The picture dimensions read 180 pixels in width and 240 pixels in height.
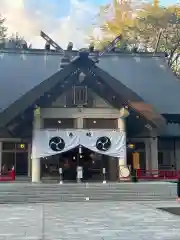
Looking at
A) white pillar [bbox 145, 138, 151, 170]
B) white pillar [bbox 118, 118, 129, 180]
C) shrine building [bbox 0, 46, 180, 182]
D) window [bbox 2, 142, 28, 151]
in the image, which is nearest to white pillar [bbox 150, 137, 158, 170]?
shrine building [bbox 0, 46, 180, 182]

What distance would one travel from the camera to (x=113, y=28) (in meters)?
33.4

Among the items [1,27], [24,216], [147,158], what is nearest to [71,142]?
[147,158]

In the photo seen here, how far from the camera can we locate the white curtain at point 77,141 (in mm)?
19922

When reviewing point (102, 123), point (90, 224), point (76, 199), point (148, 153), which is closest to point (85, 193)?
point (76, 199)

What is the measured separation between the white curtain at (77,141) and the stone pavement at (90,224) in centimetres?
692

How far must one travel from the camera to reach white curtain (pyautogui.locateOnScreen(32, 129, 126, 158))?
65.4 feet

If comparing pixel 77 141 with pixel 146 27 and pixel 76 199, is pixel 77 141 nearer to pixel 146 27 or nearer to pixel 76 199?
pixel 76 199

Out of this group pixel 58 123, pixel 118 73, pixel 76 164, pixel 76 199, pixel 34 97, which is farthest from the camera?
pixel 118 73

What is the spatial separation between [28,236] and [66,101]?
13357 mm

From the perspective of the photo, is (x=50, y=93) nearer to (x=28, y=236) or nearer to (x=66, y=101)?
(x=66, y=101)

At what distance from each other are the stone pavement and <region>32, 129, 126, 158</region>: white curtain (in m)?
6.92

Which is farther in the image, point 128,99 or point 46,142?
point 128,99

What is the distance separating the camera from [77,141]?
2016 centimetres

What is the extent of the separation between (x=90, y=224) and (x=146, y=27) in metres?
24.7
